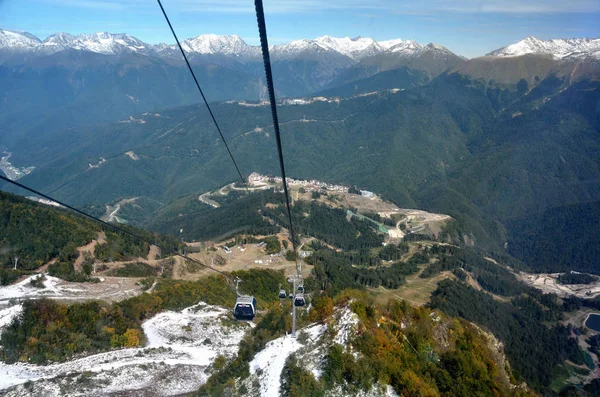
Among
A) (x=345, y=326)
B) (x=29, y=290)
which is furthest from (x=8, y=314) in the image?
(x=345, y=326)

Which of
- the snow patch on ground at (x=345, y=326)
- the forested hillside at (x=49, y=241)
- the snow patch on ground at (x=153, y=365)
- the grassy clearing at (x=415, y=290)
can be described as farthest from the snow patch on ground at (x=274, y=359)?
the grassy clearing at (x=415, y=290)

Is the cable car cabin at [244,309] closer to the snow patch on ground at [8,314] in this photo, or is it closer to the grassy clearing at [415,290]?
the snow patch on ground at [8,314]

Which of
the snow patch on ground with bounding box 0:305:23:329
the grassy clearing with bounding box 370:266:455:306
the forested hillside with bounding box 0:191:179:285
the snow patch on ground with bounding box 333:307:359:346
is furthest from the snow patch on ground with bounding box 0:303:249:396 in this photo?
the grassy clearing with bounding box 370:266:455:306

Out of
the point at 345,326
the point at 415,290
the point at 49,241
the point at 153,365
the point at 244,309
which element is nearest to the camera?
the point at 345,326

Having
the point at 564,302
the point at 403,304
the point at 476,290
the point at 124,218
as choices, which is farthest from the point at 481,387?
the point at 124,218

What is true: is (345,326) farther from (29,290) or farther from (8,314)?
(29,290)

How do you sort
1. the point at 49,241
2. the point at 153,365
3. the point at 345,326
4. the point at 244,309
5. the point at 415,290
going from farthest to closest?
the point at 415,290, the point at 49,241, the point at 153,365, the point at 244,309, the point at 345,326

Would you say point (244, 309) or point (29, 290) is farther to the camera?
point (29, 290)

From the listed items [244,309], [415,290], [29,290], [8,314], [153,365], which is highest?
[244,309]

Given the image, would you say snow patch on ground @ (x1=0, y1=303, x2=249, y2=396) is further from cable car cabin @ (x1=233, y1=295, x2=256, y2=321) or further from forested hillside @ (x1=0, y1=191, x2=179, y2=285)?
forested hillside @ (x1=0, y1=191, x2=179, y2=285)

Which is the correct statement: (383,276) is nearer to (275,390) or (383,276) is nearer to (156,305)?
(156,305)
